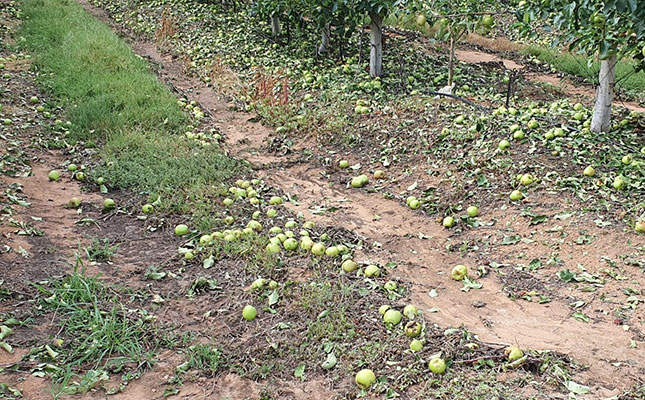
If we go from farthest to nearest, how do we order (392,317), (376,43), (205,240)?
(376,43) → (205,240) → (392,317)

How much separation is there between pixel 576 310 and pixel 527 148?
2.55 m

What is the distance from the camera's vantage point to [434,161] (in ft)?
20.5

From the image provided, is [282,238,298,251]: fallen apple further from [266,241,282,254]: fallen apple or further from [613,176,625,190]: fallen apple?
[613,176,625,190]: fallen apple

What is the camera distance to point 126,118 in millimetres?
7383

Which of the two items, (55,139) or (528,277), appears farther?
(55,139)

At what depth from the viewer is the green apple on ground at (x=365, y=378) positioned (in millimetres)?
3062

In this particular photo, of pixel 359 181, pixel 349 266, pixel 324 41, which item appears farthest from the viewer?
pixel 324 41

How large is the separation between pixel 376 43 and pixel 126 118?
4.20 metres

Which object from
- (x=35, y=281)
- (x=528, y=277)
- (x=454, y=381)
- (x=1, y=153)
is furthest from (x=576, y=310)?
(x=1, y=153)

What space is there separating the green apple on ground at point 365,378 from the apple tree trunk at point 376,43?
6655 millimetres

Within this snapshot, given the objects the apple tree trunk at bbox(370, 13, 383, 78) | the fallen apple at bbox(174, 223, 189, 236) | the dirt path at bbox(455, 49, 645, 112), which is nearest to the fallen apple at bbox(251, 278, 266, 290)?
the fallen apple at bbox(174, 223, 189, 236)

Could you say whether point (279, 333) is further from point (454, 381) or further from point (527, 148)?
point (527, 148)

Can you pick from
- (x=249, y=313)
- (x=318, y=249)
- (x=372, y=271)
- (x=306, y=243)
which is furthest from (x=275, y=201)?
(x=249, y=313)

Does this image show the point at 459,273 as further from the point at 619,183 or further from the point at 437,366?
the point at 619,183
